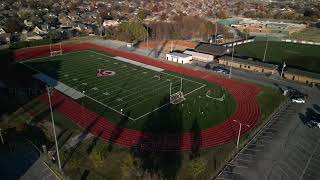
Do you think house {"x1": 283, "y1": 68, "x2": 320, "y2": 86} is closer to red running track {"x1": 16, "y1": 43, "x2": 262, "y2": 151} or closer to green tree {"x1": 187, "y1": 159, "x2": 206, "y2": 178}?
red running track {"x1": 16, "y1": 43, "x2": 262, "y2": 151}

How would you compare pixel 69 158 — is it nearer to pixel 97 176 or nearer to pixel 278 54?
pixel 97 176

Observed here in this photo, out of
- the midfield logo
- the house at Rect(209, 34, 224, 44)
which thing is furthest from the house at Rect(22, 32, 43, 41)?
the house at Rect(209, 34, 224, 44)

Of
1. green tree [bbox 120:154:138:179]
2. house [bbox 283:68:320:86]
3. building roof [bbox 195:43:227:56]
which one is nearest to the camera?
green tree [bbox 120:154:138:179]

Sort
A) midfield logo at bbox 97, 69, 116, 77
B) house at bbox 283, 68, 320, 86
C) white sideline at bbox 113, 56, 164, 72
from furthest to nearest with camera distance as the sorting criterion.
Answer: white sideline at bbox 113, 56, 164, 72 → midfield logo at bbox 97, 69, 116, 77 → house at bbox 283, 68, 320, 86

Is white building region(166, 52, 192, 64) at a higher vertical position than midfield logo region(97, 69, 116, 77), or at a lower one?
higher

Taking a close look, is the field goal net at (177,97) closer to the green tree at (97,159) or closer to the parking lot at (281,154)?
the parking lot at (281,154)

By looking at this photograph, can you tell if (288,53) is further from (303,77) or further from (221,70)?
(221,70)
